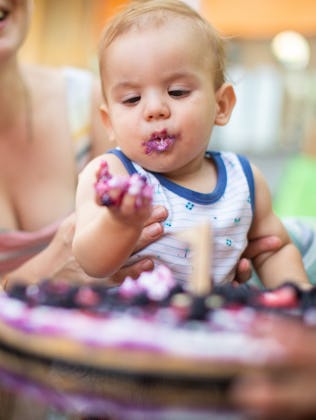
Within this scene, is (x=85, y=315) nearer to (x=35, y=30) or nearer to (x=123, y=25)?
(x=123, y=25)

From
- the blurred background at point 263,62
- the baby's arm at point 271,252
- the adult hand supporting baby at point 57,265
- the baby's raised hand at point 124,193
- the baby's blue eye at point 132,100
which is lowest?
the blurred background at point 263,62

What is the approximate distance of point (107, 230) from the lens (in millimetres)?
834

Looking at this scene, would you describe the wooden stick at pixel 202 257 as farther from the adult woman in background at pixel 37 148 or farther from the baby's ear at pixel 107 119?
the adult woman in background at pixel 37 148

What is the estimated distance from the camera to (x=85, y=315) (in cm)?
56

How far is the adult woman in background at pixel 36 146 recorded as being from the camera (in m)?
1.37

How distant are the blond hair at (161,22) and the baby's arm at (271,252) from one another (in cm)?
18

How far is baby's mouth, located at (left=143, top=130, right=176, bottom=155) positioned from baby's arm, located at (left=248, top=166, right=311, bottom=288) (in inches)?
8.0

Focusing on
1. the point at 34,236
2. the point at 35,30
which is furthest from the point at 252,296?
the point at 35,30

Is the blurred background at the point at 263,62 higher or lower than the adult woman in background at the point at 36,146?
lower

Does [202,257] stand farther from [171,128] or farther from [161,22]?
[161,22]

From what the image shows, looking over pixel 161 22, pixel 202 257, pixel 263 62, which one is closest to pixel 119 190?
pixel 202 257

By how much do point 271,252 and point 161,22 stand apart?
389mm

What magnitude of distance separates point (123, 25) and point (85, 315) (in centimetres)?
57

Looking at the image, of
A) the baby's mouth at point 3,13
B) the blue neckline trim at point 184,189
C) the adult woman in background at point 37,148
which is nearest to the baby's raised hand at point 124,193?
the blue neckline trim at point 184,189
